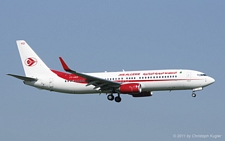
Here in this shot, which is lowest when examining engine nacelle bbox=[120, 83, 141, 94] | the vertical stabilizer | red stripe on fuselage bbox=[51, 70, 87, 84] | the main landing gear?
the main landing gear

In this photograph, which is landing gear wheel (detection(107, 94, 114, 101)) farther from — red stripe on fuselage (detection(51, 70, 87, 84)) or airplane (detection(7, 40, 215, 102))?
red stripe on fuselage (detection(51, 70, 87, 84))

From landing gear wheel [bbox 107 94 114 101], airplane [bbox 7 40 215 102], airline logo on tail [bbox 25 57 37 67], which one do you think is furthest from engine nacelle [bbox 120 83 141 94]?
airline logo on tail [bbox 25 57 37 67]

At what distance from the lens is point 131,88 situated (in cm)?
6097

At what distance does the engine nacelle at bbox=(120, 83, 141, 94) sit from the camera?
60781 mm

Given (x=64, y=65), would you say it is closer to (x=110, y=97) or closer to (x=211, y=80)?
(x=110, y=97)

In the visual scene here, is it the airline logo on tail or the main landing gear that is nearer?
the main landing gear

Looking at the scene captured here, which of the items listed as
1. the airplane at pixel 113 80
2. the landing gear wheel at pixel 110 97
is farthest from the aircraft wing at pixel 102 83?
the landing gear wheel at pixel 110 97

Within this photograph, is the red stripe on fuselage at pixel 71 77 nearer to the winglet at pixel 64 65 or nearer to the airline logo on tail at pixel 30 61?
the airline logo on tail at pixel 30 61

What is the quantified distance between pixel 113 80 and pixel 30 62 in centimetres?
1237

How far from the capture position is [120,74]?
63625 millimetres

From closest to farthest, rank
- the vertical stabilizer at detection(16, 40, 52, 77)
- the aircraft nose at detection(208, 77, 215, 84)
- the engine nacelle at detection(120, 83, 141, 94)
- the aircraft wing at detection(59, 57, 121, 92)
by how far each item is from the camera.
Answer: the engine nacelle at detection(120, 83, 141, 94) → the aircraft wing at detection(59, 57, 121, 92) → the aircraft nose at detection(208, 77, 215, 84) → the vertical stabilizer at detection(16, 40, 52, 77)

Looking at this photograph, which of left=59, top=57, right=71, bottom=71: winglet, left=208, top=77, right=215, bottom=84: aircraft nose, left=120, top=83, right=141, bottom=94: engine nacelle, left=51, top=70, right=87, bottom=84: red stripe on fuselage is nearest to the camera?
left=59, top=57, right=71, bottom=71: winglet

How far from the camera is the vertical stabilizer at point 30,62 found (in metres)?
67.8

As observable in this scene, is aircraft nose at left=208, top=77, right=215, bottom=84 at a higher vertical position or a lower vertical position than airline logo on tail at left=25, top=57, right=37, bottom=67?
lower
